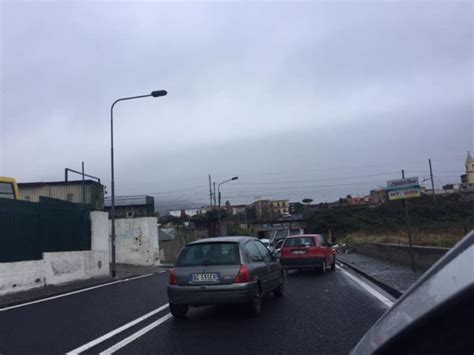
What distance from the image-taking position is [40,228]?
18234 millimetres

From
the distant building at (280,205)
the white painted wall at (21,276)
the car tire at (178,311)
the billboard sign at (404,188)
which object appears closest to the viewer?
the car tire at (178,311)

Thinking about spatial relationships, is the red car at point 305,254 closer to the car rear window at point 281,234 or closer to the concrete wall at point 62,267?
the concrete wall at point 62,267

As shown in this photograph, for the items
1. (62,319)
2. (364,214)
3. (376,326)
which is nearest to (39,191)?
(62,319)

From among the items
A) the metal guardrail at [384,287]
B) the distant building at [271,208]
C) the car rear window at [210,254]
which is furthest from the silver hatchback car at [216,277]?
the distant building at [271,208]

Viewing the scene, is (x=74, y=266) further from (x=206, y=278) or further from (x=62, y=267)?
(x=206, y=278)

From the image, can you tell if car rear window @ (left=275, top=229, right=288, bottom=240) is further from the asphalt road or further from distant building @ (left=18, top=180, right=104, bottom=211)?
the asphalt road

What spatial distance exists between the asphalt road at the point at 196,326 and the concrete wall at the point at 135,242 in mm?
16971

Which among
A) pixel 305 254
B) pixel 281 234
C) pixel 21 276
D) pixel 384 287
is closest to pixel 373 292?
pixel 384 287

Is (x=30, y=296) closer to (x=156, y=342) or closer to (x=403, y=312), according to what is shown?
(x=156, y=342)

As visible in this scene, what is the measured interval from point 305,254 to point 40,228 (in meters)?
9.90

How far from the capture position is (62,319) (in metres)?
10.3

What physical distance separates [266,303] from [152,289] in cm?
542

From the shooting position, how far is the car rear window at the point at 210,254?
973cm

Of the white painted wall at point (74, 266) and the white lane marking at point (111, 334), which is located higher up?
the white painted wall at point (74, 266)
